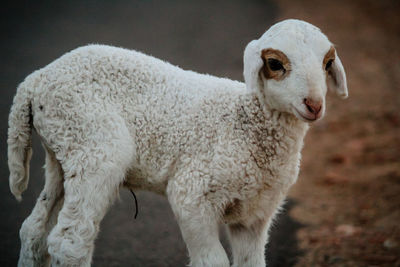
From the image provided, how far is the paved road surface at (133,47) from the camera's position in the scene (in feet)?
21.7

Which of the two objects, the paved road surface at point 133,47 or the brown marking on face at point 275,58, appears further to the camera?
the paved road surface at point 133,47

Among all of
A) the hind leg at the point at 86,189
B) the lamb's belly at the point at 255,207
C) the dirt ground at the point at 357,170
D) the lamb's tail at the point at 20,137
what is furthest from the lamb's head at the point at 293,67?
the dirt ground at the point at 357,170

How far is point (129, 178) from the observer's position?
14.1 feet

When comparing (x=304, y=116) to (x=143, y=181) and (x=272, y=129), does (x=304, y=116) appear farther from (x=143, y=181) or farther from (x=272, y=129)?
(x=143, y=181)

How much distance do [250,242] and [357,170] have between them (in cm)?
615

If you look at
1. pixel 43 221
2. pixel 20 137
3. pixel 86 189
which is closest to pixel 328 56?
pixel 86 189

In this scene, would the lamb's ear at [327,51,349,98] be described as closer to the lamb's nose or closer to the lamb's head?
the lamb's head

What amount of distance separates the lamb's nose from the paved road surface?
3.28m

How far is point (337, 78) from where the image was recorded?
13.5ft

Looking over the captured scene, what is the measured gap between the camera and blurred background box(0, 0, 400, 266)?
22.5 feet

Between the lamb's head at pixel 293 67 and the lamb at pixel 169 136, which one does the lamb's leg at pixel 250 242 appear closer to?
the lamb at pixel 169 136

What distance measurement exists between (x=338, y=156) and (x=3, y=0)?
10128mm

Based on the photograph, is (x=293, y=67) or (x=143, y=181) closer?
(x=293, y=67)

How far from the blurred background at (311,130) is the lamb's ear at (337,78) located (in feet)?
10.1
